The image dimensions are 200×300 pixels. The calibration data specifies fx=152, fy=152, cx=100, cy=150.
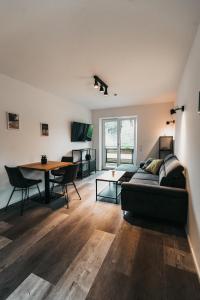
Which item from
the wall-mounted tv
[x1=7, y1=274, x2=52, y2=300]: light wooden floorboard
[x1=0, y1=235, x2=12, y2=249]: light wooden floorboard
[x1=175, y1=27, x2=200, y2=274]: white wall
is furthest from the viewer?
the wall-mounted tv

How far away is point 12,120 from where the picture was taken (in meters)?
3.09

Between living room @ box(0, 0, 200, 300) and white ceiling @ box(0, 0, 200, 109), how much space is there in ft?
0.05

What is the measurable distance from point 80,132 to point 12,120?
249cm

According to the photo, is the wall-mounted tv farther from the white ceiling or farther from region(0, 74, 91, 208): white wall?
the white ceiling

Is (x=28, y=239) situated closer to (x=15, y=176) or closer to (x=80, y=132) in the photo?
(x=15, y=176)

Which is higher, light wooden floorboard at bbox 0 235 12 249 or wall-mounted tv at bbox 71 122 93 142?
wall-mounted tv at bbox 71 122 93 142

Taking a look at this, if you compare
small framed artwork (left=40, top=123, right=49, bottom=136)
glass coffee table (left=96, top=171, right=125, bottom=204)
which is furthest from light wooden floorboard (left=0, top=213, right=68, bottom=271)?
small framed artwork (left=40, top=123, right=49, bottom=136)

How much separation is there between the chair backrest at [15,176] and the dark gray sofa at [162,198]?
1.85 m

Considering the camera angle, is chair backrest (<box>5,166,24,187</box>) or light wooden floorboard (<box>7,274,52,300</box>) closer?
light wooden floorboard (<box>7,274,52,300</box>)

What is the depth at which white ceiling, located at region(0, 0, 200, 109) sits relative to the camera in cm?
145

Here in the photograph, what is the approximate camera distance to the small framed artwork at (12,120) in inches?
119

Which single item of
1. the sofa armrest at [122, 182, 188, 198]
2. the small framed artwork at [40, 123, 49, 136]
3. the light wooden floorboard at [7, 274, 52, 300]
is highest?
the small framed artwork at [40, 123, 49, 136]

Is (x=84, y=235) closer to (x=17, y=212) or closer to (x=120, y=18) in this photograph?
(x=17, y=212)

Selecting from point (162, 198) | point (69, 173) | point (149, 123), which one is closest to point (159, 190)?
point (162, 198)
